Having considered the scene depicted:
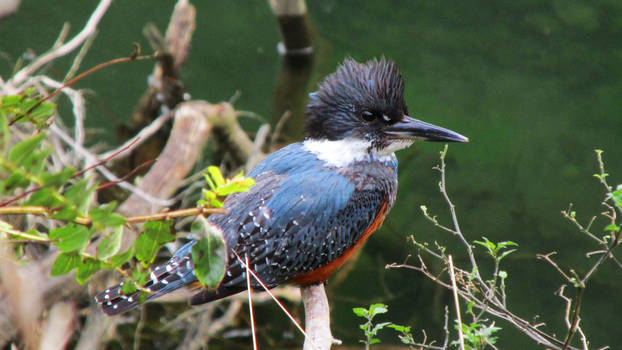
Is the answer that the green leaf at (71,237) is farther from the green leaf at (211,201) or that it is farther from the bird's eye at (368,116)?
the bird's eye at (368,116)

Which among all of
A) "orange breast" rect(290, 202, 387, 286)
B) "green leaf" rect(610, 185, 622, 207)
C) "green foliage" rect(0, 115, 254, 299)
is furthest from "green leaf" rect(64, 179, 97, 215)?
"orange breast" rect(290, 202, 387, 286)

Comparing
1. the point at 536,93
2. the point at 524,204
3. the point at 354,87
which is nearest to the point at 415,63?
the point at 536,93

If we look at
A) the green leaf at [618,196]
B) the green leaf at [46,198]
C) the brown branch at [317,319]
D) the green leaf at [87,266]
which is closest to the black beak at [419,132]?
the brown branch at [317,319]

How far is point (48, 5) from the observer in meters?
5.87

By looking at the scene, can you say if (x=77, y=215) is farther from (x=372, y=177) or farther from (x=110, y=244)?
(x=372, y=177)

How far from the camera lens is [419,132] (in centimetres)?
234

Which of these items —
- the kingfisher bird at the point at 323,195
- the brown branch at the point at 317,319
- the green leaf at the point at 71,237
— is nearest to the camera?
the green leaf at the point at 71,237

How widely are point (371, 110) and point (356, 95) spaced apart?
0.23 ft

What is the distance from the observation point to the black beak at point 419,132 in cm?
233

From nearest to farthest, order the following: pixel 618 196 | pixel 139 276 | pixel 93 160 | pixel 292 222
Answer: pixel 139 276 → pixel 618 196 → pixel 292 222 → pixel 93 160

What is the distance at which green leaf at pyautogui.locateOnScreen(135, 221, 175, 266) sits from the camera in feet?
3.54

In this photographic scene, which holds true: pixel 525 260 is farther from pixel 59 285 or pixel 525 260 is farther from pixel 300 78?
pixel 59 285

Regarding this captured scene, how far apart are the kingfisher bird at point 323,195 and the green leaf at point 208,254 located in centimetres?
118

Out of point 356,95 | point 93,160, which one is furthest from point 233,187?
point 93,160
